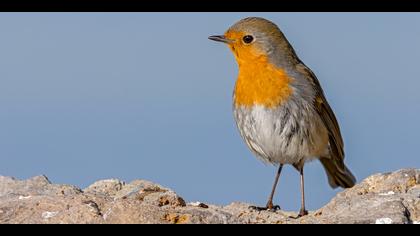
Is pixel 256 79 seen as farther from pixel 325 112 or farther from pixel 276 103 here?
pixel 325 112

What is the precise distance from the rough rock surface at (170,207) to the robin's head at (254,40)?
180cm

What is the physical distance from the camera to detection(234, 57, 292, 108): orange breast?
808 centimetres

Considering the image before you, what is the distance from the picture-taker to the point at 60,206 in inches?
217

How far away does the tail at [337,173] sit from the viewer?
30.1 feet

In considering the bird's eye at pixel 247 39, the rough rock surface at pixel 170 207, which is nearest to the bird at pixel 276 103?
the bird's eye at pixel 247 39

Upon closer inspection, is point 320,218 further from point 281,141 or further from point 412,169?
point 281,141

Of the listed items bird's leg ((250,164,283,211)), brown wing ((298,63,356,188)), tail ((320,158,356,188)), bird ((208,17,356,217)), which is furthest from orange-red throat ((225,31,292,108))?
tail ((320,158,356,188))

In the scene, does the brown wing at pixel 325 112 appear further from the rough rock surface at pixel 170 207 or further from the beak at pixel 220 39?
the rough rock surface at pixel 170 207

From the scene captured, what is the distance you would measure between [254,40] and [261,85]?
618mm

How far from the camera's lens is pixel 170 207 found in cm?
590

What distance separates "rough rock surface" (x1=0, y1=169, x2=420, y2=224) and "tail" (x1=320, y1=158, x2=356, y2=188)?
79.8 inches

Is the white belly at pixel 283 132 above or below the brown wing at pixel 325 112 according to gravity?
below
